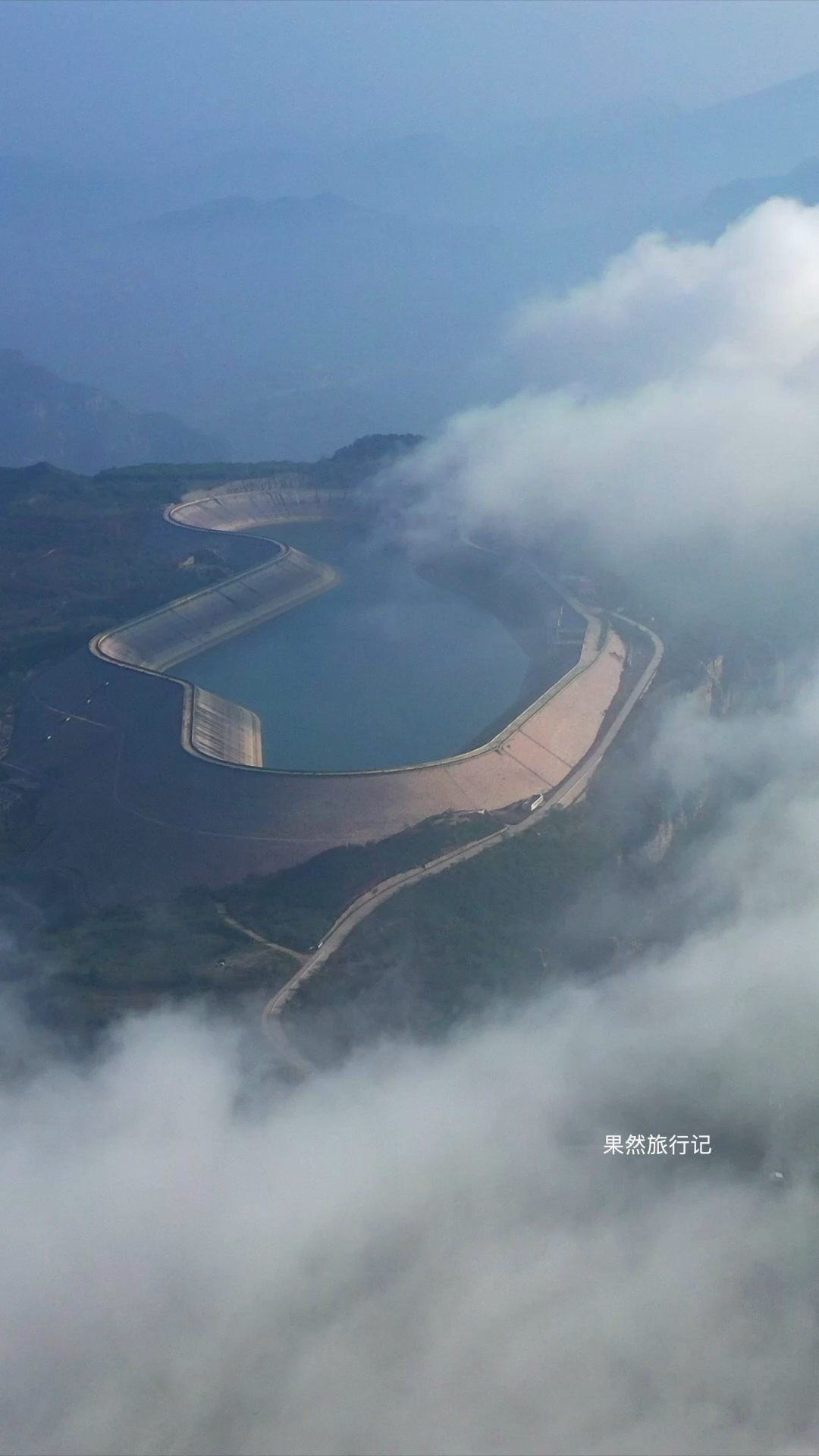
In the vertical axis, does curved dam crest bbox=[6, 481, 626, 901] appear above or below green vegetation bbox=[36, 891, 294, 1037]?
above

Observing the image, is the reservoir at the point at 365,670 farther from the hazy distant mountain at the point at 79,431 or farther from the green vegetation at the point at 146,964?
the hazy distant mountain at the point at 79,431

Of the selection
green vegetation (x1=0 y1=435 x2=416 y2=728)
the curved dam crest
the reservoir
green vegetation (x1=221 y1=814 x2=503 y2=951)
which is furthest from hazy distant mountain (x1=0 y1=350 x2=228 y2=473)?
green vegetation (x1=221 y1=814 x2=503 y2=951)

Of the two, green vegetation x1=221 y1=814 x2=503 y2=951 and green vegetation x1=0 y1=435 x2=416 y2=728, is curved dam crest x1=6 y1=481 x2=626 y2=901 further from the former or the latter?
green vegetation x1=0 y1=435 x2=416 y2=728

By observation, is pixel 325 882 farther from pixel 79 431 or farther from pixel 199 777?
pixel 79 431

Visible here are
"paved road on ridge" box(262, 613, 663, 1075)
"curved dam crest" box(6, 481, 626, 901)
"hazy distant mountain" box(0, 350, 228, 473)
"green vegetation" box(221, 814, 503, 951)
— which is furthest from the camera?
"hazy distant mountain" box(0, 350, 228, 473)

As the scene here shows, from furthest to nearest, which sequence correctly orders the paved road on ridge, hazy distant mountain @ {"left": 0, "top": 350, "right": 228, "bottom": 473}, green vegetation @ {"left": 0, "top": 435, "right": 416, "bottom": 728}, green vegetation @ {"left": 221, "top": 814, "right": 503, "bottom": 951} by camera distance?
hazy distant mountain @ {"left": 0, "top": 350, "right": 228, "bottom": 473}, green vegetation @ {"left": 0, "top": 435, "right": 416, "bottom": 728}, green vegetation @ {"left": 221, "top": 814, "right": 503, "bottom": 951}, the paved road on ridge

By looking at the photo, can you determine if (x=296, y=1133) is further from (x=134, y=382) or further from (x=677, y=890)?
(x=134, y=382)

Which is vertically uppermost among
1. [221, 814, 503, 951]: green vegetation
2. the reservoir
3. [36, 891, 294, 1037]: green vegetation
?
the reservoir

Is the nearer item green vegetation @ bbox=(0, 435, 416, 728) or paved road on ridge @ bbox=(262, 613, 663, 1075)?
paved road on ridge @ bbox=(262, 613, 663, 1075)
